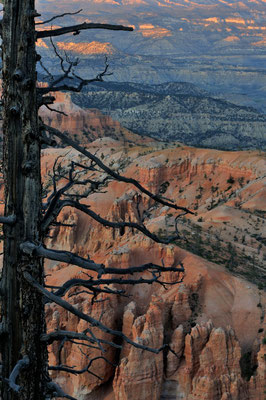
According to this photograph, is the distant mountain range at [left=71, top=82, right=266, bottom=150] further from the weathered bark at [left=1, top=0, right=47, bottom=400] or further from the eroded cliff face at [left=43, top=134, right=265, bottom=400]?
the weathered bark at [left=1, top=0, right=47, bottom=400]

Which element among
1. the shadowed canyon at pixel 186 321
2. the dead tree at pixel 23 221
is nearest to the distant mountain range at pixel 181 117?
the shadowed canyon at pixel 186 321

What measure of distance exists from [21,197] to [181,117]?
12585cm

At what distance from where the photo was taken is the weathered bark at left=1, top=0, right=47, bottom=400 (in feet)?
12.0

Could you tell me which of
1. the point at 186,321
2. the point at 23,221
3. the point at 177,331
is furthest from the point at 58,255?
the point at 186,321

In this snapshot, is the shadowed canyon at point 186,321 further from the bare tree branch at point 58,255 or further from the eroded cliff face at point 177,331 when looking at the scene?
the bare tree branch at point 58,255

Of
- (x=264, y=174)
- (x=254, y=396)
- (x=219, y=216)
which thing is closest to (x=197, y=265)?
(x=254, y=396)

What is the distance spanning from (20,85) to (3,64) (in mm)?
238

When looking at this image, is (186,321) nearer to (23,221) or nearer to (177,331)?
(177,331)

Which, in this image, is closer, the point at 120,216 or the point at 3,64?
the point at 3,64

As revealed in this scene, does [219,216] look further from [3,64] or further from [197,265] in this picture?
[3,64]

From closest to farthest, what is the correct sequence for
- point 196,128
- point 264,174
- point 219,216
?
point 219,216, point 264,174, point 196,128

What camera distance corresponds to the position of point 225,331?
17297 mm

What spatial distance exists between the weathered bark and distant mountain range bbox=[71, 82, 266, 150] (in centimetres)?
10001

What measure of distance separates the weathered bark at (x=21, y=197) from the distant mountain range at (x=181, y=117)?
328 ft
